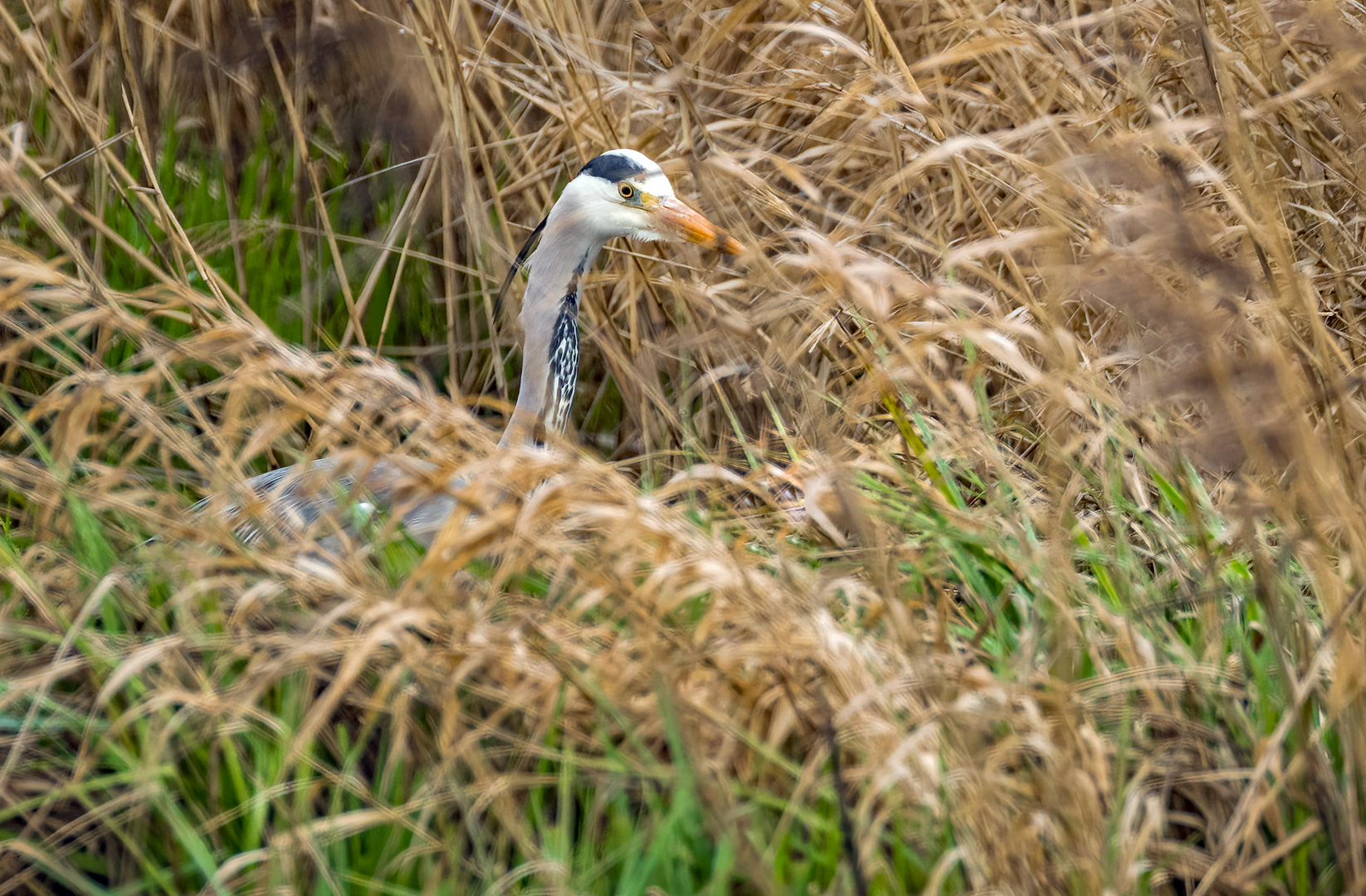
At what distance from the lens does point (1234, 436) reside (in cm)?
121

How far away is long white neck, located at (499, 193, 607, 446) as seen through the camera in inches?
93.7

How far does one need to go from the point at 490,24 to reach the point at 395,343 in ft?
2.97

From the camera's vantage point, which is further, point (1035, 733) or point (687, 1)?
point (687, 1)

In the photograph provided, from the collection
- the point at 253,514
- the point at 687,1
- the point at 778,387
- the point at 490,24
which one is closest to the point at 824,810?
the point at 778,387

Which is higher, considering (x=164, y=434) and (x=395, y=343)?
(x=164, y=434)

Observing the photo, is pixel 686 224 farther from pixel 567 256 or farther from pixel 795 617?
pixel 795 617

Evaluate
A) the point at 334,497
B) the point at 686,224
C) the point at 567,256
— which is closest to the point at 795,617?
the point at 334,497

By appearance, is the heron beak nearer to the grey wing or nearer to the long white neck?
the long white neck

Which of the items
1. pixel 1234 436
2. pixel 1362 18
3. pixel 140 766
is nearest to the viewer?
pixel 1234 436

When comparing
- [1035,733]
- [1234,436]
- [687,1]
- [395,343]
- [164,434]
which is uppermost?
[687,1]

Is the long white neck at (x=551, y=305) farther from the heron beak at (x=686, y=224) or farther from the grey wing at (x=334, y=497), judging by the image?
the grey wing at (x=334, y=497)

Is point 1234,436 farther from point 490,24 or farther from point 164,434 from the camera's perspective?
point 490,24

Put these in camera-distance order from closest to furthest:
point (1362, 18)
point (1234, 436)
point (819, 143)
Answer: point (1234, 436) < point (1362, 18) < point (819, 143)

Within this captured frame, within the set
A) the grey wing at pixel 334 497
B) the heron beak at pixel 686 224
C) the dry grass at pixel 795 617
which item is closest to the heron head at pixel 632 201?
the heron beak at pixel 686 224
